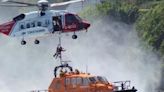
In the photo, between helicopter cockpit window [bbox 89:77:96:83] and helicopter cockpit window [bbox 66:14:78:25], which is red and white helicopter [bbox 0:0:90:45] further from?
helicopter cockpit window [bbox 89:77:96:83]

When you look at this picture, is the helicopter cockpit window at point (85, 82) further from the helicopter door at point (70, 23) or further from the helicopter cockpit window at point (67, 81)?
the helicopter door at point (70, 23)

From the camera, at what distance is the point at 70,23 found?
75.4 metres

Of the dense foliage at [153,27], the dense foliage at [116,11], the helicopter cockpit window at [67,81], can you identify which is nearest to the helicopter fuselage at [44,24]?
the helicopter cockpit window at [67,81]

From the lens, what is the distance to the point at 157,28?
111562 mm

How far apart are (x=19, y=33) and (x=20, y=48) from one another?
4719 centimetres

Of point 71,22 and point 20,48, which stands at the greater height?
point 71,22

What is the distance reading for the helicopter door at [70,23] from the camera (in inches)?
2955

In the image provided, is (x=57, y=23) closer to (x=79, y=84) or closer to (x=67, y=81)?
(x=67, y=81)

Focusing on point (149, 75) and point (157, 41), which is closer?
point (149, 75)

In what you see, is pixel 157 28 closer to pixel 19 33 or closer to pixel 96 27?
pixel 96 27

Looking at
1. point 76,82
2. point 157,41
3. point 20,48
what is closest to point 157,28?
point 157,41

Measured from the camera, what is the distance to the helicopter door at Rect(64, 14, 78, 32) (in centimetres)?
7506

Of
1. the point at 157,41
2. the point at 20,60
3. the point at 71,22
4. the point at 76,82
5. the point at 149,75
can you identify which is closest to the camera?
the point at 76,82

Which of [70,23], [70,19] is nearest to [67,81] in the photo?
[70,23]
